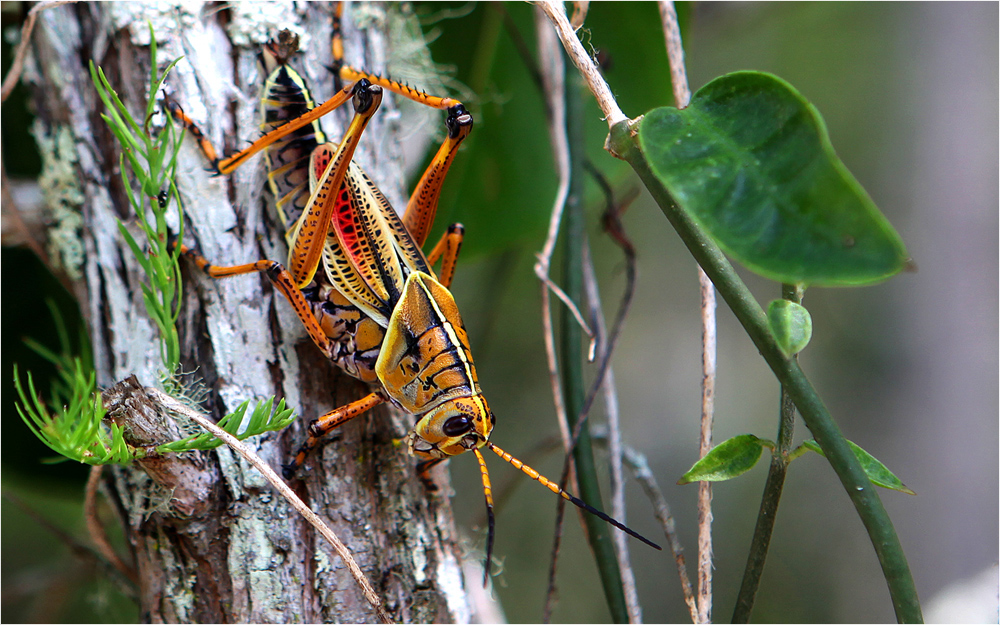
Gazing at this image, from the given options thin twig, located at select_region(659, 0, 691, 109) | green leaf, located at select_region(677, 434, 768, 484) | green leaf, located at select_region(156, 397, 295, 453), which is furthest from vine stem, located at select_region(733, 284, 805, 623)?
green leaf, located at select_region(156, 397, 295, 453)

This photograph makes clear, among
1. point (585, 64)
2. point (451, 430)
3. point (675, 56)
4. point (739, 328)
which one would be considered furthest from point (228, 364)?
point (739, 328)

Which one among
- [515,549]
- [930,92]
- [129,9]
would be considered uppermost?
[930,92]

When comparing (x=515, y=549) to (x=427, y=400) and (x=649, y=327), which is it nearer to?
Answer: (x=649, y=327)

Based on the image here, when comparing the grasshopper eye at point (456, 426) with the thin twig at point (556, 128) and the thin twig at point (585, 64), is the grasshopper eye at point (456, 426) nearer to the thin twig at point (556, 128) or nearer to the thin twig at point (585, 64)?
the thin twig at point (556, 128)

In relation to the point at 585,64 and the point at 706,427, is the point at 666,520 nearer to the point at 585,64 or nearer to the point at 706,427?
the point at 706,427

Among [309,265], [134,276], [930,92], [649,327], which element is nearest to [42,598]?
[134,276]
